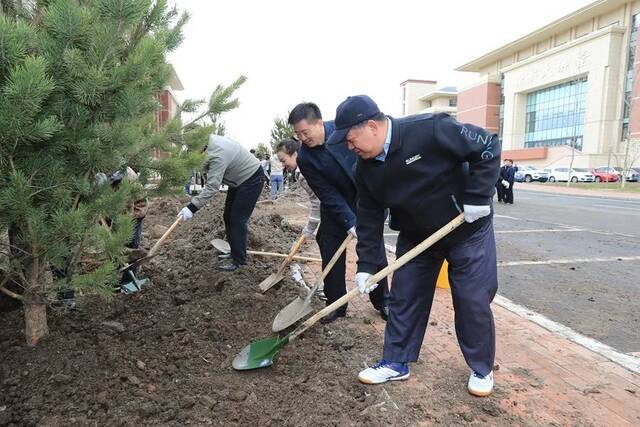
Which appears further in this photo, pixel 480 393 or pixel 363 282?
pixel 363 282

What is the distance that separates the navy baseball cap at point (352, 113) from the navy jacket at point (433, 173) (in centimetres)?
17

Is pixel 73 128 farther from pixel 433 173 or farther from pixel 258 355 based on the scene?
pixel 433 173

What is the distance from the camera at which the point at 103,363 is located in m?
2.61

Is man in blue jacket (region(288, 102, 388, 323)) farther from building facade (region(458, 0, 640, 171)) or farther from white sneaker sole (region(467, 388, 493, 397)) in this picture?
building facade (region(458, 0, 640, 171))

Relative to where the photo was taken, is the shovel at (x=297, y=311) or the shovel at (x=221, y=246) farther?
the shovel at (x=221, y=246)

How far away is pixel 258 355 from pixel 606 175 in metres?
39.2

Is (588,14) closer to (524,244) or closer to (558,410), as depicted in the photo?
(524,244)

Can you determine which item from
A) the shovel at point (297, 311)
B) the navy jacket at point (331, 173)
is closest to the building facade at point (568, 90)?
the navy jacket at point (331, 173)

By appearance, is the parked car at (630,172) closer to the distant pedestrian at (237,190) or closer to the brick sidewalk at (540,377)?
the distant pedestrian at (237,190)

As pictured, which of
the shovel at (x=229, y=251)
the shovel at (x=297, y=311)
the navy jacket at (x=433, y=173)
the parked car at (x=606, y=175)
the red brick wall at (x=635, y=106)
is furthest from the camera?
the red brick wall at (x=635, y=106)

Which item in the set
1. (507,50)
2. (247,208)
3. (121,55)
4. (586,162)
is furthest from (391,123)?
(507,50)

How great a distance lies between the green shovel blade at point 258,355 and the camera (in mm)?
2803

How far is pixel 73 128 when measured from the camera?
2170 mm

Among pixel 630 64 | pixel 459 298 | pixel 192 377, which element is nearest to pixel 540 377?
pixel 459 298
